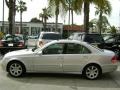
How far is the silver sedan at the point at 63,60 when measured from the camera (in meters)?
11.9

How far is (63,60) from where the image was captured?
38.8 ft

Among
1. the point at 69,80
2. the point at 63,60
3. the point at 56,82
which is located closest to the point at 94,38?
the point at 63,60

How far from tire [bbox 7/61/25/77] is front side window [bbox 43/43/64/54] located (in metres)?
1.03

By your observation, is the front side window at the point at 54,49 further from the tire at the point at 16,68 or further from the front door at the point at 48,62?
the tire at the point at 16,68

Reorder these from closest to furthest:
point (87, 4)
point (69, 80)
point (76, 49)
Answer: point (69, 80)
point (76, 49)
point (87, 4)

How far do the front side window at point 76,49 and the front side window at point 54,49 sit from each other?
258mm

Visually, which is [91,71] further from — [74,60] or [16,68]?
[16,68]

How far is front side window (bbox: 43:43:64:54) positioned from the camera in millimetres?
11992

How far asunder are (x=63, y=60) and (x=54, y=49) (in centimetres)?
55

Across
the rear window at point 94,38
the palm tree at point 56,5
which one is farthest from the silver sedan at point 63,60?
the palm tree at point 56,5

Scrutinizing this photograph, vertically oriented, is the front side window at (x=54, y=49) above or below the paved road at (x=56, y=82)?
above

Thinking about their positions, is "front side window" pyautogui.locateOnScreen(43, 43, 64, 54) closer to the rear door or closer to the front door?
the front door

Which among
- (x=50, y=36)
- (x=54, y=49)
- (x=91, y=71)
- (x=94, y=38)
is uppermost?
(x=50, y=36)

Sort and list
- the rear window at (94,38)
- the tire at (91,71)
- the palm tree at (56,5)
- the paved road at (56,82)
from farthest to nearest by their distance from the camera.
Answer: the palm tree at (56,5), the rear window at (94,38), the tire at (91,71), the paved road at (56,82)
